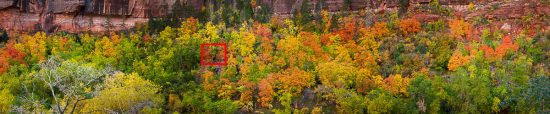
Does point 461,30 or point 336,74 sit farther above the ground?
point 461,30

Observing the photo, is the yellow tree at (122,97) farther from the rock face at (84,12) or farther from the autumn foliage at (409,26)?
the rock face at (84,12)

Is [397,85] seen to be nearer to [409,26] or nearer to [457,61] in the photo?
[457,61]

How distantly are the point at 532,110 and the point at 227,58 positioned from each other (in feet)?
112

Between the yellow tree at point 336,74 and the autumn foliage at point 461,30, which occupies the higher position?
the autumn foliage at point 461,30

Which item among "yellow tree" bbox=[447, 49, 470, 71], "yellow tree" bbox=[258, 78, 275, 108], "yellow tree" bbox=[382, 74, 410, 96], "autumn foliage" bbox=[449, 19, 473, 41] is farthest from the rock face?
"yellow tree" bbox=[258, 78, 275, 108]

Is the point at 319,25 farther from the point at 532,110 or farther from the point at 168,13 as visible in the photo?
the point at 532,110

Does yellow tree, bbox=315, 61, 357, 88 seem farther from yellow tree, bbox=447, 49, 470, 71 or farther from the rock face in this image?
the rock face

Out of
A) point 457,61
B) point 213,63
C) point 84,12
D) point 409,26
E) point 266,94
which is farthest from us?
point 84,12

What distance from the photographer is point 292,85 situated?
63.8 metres

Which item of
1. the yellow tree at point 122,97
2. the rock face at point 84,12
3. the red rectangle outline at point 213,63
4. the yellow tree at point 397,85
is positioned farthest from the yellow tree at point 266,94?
the rock face at point 84,12

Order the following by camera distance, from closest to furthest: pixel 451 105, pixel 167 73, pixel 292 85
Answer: pixel 451 105 → pixel 292 85 → pixel 167 73

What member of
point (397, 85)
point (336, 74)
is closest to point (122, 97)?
point (336, 74)

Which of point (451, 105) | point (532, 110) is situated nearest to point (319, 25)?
point (451, 105)

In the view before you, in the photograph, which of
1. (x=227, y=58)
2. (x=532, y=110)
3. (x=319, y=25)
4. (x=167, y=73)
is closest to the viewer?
(x=532, y=110)
